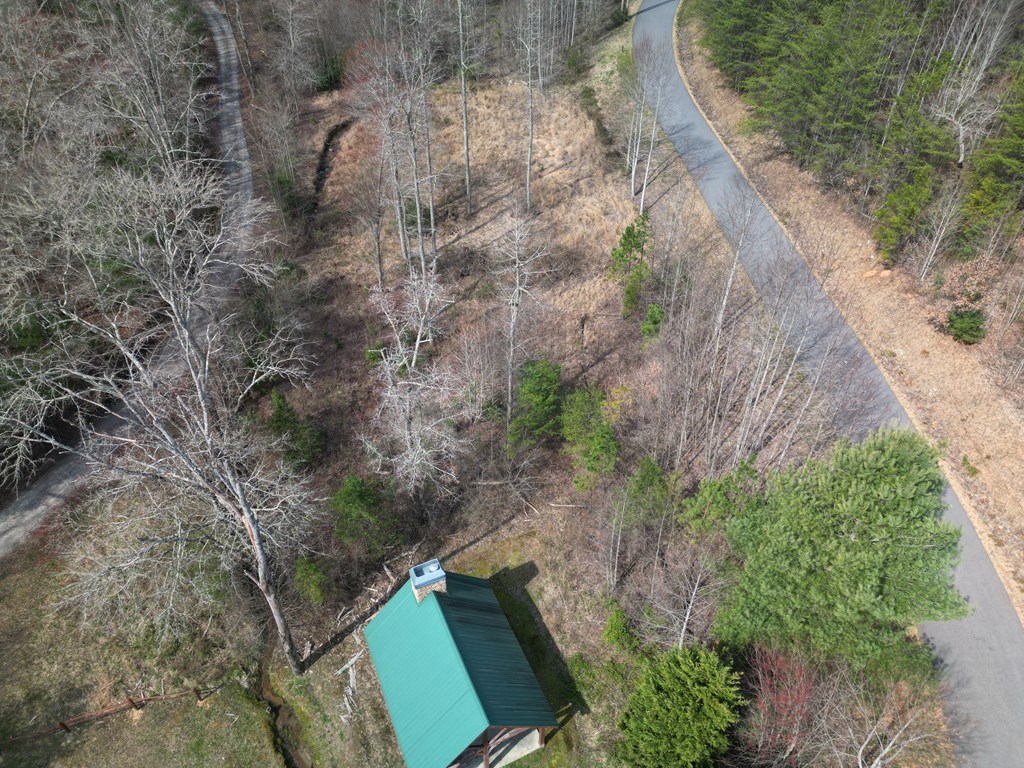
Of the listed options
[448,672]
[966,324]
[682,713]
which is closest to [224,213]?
[448,672]

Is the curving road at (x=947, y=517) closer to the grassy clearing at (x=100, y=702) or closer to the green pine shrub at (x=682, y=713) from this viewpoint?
the green pine shrub at (x=682, y=713)

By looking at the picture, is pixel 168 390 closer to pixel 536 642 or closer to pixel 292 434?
pixel 292 434

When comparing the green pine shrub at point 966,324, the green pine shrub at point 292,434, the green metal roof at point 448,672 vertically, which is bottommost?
the green metal roof at point 448,672

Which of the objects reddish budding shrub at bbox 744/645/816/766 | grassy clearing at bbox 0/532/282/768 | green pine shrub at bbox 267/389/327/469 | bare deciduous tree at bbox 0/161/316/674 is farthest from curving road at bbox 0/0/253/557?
reddish budding shrub at bbox 744/645/816/766

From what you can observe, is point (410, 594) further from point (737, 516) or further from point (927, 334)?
point (927, 334)

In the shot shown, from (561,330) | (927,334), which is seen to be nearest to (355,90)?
(561,330)

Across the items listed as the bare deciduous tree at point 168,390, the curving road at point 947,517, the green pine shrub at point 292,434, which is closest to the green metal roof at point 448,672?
the bare deciduous tree at point 168,390
